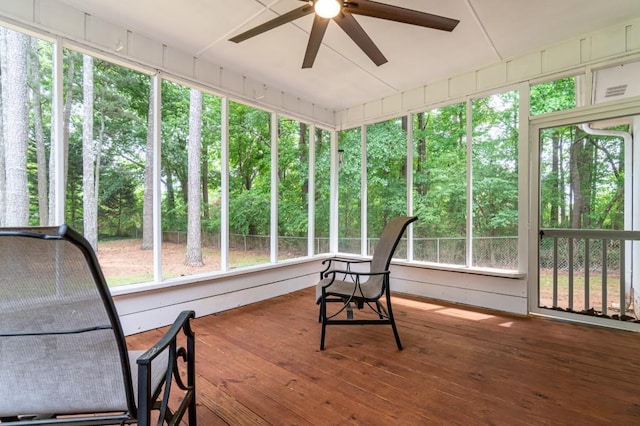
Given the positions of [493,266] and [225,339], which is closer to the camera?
[225,339]

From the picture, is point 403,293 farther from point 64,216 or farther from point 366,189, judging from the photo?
point 64,216

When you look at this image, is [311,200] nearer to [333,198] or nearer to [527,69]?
[333,198]

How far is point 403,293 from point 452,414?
8.77 ft

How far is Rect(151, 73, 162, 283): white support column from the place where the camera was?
311 centimetres

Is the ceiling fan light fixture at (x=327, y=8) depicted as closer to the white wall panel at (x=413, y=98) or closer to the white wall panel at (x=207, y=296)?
the white wall panel at (x=413, y=98)

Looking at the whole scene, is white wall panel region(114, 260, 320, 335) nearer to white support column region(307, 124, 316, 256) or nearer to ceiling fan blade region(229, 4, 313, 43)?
white support column region(307, 124, 316, 256)

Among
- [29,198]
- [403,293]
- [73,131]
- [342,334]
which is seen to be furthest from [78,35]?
[403,293]

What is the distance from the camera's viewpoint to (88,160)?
9.27 feet

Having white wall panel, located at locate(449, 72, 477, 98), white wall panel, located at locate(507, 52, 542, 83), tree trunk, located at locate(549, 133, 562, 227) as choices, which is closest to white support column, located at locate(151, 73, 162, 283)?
white wall panel, located at locate(449, 72, 477, 98)

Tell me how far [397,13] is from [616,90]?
10.3 ft

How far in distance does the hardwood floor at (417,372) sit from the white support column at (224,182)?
85 centimetres

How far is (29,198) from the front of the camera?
8.23ft

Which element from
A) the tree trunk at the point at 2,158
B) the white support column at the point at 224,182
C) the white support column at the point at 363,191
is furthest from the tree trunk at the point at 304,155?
the tree trunk at the point at 2,158

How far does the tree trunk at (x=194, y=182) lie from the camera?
370 cm
